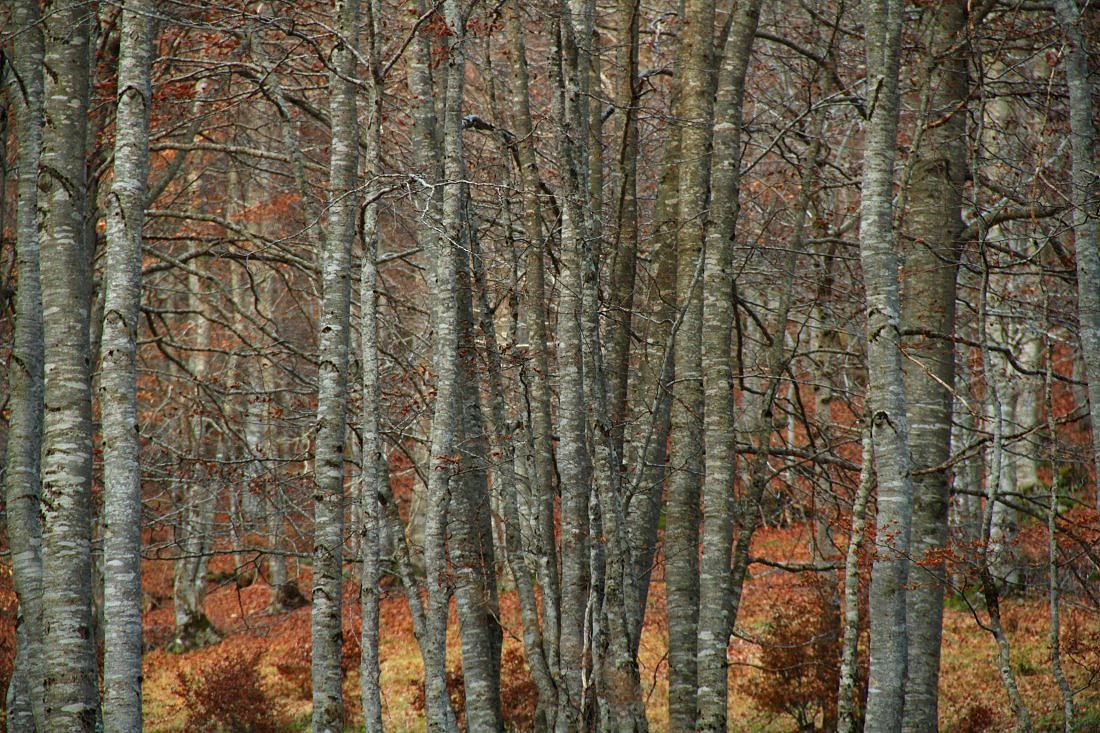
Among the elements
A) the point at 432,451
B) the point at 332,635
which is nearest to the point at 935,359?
the point at 432,451

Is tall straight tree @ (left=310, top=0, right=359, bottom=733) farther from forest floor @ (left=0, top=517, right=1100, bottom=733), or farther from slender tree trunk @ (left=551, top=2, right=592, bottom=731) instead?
forest floor @ (left=0, top=517, right=1100, bottom=733)

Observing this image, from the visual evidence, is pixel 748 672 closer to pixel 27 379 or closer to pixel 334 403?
pixel 334 403

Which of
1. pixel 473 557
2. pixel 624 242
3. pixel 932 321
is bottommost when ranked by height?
pixel 473 557

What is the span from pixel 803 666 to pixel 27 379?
7642 millimetres

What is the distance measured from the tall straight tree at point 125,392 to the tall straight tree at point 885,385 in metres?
3.73

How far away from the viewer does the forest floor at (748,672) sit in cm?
1017

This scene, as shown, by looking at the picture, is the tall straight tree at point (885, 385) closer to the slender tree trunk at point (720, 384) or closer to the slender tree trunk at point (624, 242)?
the slender tree trunk at point (720, 384)

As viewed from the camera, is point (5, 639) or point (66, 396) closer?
point (66, 396)

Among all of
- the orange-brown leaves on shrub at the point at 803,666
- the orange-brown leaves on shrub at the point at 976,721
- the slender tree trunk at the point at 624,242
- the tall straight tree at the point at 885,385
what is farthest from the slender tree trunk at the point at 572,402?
the orange-brown leaves on shrub at the point at 976,721

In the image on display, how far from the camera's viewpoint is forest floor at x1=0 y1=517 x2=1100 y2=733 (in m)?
10.2

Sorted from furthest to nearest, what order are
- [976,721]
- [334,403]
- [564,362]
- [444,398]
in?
[976,721]
[334,403]
[564,362]
[444,398]

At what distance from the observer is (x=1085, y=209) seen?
6062mm

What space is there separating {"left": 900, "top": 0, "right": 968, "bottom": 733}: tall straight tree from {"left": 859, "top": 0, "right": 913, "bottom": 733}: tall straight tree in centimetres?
112

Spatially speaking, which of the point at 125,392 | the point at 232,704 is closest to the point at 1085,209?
the point at 125,392
